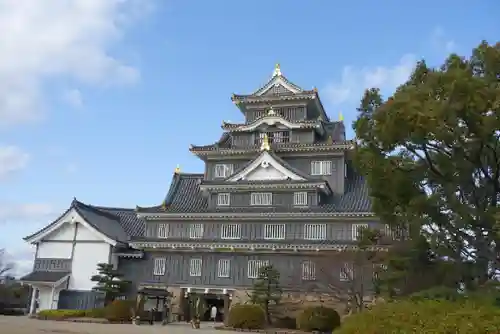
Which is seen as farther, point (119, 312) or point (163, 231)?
point (163, 231)

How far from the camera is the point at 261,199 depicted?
3462cm

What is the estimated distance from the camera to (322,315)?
2670 cm

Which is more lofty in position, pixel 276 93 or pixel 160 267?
pixel 276 93

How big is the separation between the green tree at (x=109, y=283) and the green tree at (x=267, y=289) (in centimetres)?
981

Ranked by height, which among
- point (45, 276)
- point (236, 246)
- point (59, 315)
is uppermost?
point (236, 246)

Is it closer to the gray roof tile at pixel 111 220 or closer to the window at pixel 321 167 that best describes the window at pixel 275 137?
the window at pixel 321 167

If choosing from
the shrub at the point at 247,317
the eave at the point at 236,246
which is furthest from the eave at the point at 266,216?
the shrub at the point at 247,317

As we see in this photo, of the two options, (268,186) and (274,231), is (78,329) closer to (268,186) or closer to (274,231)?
(274,231)

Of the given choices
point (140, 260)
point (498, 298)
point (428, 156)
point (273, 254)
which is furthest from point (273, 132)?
point (498, 298)

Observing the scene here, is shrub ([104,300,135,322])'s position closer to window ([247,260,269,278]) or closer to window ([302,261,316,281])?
window ([247,260,269,278])

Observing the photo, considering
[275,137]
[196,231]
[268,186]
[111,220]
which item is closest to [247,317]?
[196,231]

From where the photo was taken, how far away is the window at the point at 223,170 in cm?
3730

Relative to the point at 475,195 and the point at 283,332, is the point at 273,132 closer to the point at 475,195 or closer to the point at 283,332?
the point at 283,332

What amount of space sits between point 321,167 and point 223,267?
31.5 ft
